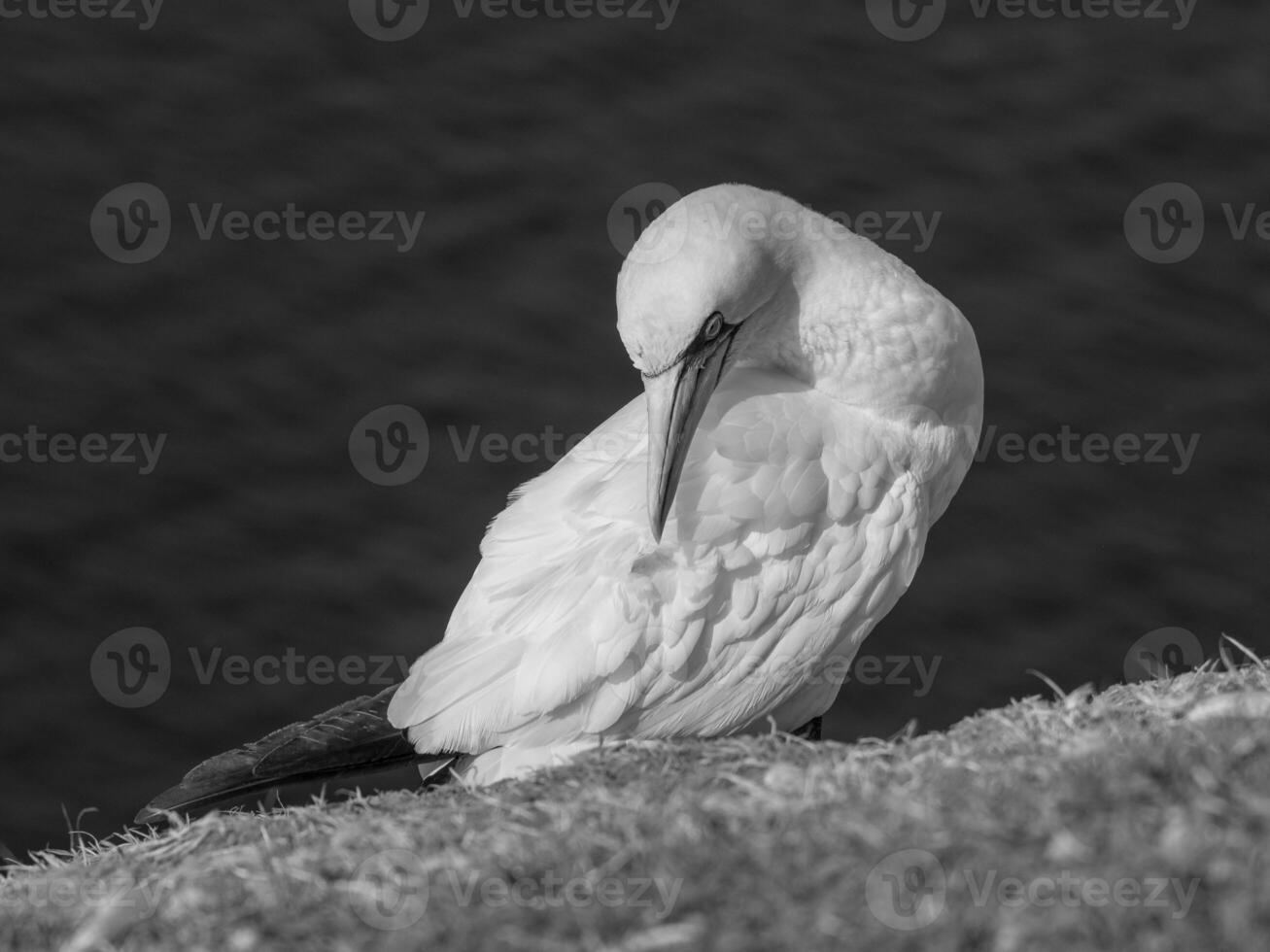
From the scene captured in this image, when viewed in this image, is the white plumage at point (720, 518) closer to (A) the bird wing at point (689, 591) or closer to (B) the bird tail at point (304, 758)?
(A) the bird wing at point (689, 591)

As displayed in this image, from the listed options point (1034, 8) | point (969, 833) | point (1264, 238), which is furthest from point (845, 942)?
point (1034, 8)

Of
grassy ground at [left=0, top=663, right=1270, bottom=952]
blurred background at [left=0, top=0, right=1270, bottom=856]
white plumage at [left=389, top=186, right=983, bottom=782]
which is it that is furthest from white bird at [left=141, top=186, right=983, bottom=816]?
blurred background at [left=0, top=0, right=1270, bottom=856]

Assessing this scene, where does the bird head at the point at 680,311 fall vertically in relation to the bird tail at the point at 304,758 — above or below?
above

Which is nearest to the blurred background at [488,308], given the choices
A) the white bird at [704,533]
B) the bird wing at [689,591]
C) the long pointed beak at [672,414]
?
the white bird at [704,533]

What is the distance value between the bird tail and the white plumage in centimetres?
12

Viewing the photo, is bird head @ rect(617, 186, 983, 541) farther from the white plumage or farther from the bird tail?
the bird tail

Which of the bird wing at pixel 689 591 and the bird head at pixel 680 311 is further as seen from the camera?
the bird wing at pixel 689 591

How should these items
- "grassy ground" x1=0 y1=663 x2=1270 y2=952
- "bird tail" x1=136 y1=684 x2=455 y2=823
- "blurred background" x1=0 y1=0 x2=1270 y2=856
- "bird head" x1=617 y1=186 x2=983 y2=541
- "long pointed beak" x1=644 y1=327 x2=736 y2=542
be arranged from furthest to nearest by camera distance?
"blurred background" x1=0 y1=0 x2=1270 y2=856 < "bird tail" x1=136 y1=684 x2=455 y2=823 < "bird head" x1=617 y1=186 x2=983 y2=541 < "long pointed beak" x1=644 y1=327 x2=736 y2=542 < "grassy ground" x1=0 y1=663 x2=1270 y2=952

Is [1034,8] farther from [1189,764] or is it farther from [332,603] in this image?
[1189,764]

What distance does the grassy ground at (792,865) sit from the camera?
322 cm

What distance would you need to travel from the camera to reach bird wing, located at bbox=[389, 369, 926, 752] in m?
5.51

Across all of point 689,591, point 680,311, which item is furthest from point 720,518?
point 680,311

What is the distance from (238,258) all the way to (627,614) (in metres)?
5.64

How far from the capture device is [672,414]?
5.45m
